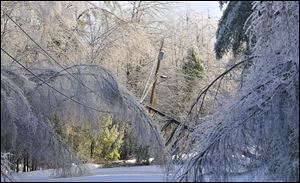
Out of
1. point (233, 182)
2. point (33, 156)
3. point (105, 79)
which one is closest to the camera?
point (233, 182)

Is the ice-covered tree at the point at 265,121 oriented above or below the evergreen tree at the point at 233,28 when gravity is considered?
below

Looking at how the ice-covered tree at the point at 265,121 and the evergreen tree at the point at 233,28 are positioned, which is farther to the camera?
the evergreen tree at the point at 233,28

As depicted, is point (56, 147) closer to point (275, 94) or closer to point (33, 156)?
point (33, 156)

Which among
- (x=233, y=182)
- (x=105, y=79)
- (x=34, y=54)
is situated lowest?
(x=233, y=182)

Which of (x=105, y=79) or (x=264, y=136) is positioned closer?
(x=264, y=136)

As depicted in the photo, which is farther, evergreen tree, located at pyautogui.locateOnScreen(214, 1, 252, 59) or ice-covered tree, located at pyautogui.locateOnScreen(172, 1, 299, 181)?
evergreen tree, located at pyautogui.locateOnScreen(214, 1, 252, 59)

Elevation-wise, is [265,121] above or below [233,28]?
below

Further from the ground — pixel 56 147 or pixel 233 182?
pixel 56 147

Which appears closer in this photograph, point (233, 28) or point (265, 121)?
point (265, 121)

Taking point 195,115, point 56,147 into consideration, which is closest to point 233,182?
point 56,147

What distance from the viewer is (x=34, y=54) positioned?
54.1ft

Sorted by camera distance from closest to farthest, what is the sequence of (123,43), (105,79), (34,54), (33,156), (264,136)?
(264,136) → (33,156) → (105,79) → (34,54) → (123,43)

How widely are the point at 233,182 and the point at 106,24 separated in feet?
62.1

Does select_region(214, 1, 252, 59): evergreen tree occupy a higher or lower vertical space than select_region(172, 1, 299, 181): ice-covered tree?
higher
